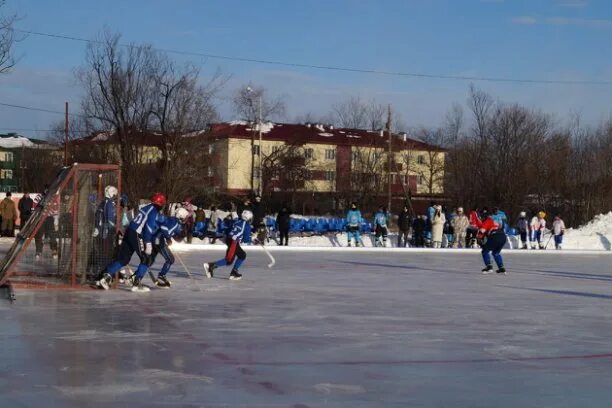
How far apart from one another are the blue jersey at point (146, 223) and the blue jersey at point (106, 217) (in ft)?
3.25

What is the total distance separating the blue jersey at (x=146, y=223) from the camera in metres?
11.7

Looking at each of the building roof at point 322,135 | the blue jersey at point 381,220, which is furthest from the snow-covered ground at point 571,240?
the building roof at point 322,135

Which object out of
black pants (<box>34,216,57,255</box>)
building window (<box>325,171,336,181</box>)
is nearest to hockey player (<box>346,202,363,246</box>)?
black pants (<box>34,216,57,255</box>)

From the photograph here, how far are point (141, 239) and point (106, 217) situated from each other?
1250 millimetres

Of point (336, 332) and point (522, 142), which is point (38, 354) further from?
point (522, 142)

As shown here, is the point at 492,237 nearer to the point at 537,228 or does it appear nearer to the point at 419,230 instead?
the point at 419,230

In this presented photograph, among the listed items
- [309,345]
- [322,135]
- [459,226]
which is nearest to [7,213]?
[459,226]

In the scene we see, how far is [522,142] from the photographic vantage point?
141 ft

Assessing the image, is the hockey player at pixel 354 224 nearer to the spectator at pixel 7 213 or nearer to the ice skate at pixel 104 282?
the spectator at pixel 7 213

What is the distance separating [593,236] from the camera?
3002 cm

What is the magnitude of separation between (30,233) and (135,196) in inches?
714

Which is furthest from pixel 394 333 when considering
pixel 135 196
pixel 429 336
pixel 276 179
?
pixel 276 179

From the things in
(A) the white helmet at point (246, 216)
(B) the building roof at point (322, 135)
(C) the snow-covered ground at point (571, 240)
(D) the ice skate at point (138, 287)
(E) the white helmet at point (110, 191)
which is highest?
(B) the building roof at point (322, 135)

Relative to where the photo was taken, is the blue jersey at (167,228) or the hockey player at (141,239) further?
the blue jersey at (167,228)
